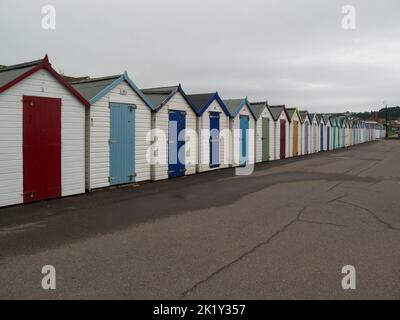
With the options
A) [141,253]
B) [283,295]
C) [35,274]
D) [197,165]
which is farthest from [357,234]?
[197,165]

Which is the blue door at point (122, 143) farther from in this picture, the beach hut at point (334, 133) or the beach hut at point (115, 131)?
the beach hut at point (334, 133)

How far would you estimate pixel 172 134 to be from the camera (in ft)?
48.2

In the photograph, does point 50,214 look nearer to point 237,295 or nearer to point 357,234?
point 237,295

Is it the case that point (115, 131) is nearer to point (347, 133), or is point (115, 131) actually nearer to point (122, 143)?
point (122, 143)

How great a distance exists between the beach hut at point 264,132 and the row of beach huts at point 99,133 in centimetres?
210

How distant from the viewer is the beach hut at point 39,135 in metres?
8.84

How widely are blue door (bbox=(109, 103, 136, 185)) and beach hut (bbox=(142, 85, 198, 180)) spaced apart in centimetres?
117

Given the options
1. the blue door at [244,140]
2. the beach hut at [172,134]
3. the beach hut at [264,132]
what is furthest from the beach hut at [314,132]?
the beach hut at [172,134]

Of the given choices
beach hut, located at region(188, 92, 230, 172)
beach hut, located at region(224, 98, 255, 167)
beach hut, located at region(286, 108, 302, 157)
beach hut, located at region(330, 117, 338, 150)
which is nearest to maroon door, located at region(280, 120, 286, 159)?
beach hut, located at region(286, 108, 302, 157)

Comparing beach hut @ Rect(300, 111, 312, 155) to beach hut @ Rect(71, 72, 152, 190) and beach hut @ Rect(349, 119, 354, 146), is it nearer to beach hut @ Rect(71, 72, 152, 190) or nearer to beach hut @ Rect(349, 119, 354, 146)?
beach hut @ Rect(71, 72, 152, 190)

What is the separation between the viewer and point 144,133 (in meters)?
13.4

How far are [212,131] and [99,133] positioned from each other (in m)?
7.18

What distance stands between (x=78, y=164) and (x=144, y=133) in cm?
324

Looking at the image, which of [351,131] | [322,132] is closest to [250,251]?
[322,132]
